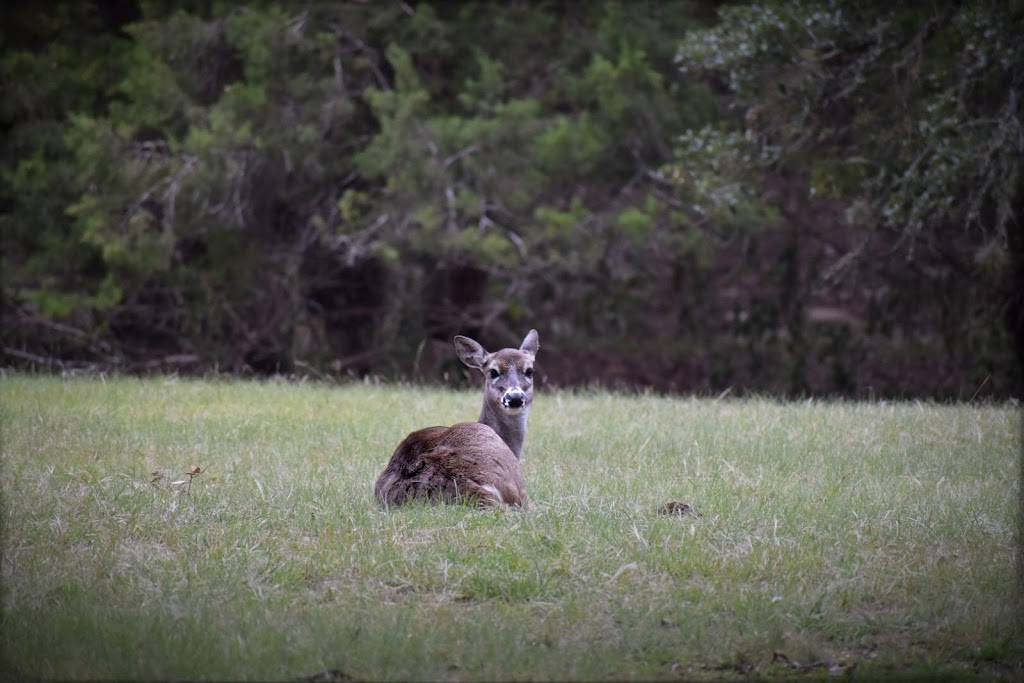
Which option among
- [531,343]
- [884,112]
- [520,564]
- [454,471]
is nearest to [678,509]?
[454,471]

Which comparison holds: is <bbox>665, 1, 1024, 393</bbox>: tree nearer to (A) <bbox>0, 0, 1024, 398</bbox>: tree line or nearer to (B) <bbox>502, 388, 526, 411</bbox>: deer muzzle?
(A) <bbox>0, 0, 1024, 398</bbox>: tree line

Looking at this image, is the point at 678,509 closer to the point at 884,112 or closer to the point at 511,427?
the point at 511,427

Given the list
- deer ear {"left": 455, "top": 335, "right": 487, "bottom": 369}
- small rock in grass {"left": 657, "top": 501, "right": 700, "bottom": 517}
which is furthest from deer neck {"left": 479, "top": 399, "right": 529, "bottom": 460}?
small rock in grass {"left": 657, "top": 501, "right": 700, "bottom": 517}

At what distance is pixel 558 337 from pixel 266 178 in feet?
16.8

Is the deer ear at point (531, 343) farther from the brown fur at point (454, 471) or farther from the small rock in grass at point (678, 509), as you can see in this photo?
the small rock in grass at point (678, 509)

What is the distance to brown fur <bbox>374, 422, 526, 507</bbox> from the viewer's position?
658 cm

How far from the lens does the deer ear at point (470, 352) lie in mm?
8430

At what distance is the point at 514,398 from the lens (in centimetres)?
762

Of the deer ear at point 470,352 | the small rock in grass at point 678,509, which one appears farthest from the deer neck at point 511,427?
the small rock in grass at point 678,509

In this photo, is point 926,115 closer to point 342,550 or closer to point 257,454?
point 257,454

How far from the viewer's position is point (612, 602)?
17.6ft

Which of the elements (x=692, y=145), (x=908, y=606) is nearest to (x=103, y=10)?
(x=692, y=145)

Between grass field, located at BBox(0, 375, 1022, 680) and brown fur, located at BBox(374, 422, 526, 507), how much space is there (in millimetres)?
124

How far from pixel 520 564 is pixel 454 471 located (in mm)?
1020
